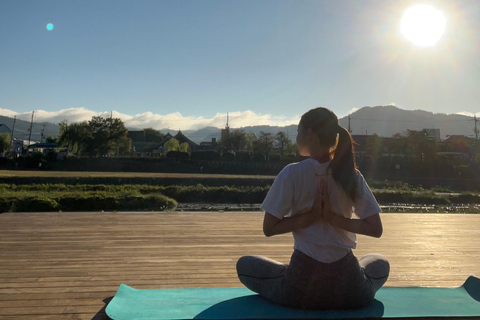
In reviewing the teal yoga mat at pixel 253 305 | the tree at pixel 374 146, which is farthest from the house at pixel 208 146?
the teal yoga mat at pixel 253 305

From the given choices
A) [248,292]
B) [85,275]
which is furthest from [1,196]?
[248,292]

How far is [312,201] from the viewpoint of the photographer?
150 centimetres

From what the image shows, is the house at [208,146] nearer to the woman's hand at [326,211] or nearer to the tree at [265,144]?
the tree at [265,144]

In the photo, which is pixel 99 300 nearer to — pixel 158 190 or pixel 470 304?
pixel 470 304

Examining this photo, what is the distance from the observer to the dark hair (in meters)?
1.48

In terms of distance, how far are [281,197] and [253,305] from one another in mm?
674

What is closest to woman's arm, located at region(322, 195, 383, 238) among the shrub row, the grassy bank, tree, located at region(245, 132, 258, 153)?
the shrub row

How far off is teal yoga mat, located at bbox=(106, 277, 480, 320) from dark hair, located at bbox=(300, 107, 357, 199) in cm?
64

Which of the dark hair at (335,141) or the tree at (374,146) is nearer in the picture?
the dark hair at (335,141)

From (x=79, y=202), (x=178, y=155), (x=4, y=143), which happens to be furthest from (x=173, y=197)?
(x=4, y=143)

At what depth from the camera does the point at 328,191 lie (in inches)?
59.7

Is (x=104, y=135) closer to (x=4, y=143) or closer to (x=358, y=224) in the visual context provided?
(x=4, y=143)

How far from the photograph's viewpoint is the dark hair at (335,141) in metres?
1.48

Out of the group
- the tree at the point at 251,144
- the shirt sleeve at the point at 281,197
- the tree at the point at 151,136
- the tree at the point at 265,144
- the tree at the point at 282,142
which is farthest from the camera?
the tree at the point at 151,136
